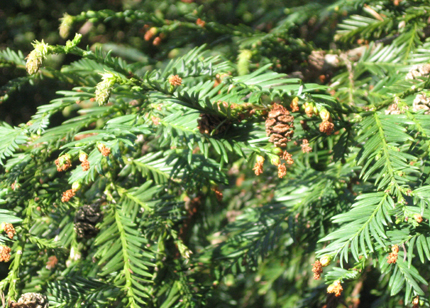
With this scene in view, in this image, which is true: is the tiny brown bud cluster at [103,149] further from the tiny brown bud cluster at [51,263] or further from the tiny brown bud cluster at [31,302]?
the tiny brown bud cluster at [51,263]

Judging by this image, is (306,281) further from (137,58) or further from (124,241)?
(137,58)

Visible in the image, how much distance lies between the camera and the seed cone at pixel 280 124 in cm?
61

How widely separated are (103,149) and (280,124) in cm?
29

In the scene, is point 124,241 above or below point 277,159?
below

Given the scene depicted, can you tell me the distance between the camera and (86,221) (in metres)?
0.83

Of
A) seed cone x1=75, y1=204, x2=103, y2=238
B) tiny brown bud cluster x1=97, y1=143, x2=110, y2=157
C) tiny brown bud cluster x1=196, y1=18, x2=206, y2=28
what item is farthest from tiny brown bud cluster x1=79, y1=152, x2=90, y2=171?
tiny brown bud cluster x1=196, y1=18, x2=206, y2=28

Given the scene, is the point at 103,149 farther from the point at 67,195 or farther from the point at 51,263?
the point at 51,263

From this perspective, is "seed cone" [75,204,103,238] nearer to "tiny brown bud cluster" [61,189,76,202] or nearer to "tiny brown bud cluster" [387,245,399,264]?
"tiny brown bud cluster" [61,189,76,202]

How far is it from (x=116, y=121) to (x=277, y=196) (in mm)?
483

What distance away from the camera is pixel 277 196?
0.99 metres

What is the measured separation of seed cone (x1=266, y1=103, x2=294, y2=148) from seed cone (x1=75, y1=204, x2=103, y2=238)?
1.47 feet

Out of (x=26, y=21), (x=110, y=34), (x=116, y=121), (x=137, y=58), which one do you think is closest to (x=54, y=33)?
(x=26, y=21)

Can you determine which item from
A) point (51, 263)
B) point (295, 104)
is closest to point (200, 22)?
point (295, 104)

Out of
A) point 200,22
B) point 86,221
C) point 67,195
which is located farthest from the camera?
A: point 200,22
